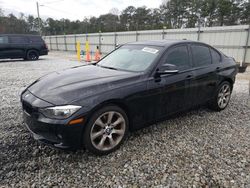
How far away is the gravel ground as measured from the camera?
209 centimetres

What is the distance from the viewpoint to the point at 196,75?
3.36m

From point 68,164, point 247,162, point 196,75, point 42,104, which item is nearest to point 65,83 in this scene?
point 42,104

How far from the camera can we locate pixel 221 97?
13.4ft

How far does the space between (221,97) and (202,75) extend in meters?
1.01

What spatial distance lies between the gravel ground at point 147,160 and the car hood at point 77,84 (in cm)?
83

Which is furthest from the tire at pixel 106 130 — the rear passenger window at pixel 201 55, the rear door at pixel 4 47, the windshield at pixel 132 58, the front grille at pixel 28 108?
the rear door at pixel 4 47

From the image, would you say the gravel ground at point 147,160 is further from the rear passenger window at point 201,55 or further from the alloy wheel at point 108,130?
the rear passenger window at point 201,55

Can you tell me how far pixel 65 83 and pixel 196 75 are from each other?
7.55 feet

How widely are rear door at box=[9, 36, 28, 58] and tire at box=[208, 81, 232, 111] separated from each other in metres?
13.1

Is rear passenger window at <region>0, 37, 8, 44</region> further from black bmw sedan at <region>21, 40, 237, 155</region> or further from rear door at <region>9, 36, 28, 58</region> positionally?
black bmw sedan at <region>21, 40, 237, 155</region>

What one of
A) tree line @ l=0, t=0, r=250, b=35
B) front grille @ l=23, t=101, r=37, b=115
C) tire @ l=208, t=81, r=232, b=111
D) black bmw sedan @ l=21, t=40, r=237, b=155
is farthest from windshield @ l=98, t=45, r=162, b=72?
tree line @ l=0, t=0, r=250, b=35

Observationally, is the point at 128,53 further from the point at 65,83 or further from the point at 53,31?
the point at 53,31

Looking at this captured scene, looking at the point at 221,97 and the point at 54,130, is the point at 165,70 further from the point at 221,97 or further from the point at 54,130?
the point at 221,97

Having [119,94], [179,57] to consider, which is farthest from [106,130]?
[179,57]
